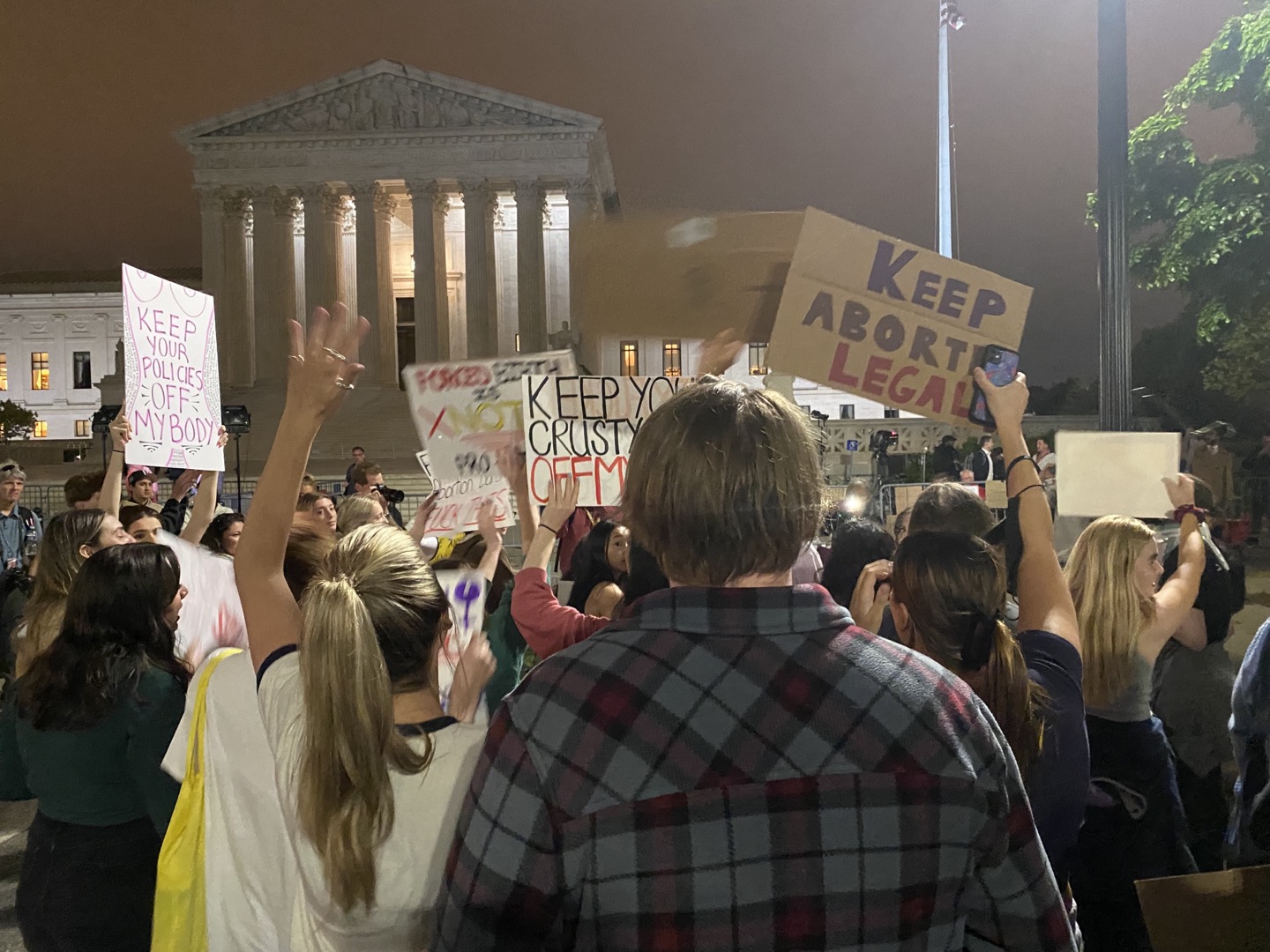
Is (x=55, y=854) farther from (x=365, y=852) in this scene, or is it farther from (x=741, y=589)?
(x=741, y=589)

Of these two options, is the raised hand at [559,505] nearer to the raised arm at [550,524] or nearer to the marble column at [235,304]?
the raised arm at [550,524]

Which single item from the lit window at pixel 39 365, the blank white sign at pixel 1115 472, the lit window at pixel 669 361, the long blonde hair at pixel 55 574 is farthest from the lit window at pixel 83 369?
the blank white sign at pixel 1115 472

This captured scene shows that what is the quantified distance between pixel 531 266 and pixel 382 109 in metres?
8.09

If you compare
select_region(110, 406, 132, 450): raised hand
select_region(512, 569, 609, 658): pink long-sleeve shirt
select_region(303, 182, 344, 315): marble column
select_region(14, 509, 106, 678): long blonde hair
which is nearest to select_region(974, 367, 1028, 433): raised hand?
select_region(512, 569, 609, 658): pink long-sleeve shirt

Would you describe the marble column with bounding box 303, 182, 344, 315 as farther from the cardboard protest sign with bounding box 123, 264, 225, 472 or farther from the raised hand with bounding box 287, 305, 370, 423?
the raised hand with bounding box 287, 305, 370, 423

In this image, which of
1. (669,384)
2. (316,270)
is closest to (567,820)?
(669,384)

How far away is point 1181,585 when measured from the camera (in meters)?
3.16

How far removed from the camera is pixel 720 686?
119 centimetres

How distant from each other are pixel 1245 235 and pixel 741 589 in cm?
1886

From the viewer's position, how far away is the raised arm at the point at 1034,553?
2.04 meters

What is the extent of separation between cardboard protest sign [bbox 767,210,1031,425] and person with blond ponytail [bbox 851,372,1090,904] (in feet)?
1.98

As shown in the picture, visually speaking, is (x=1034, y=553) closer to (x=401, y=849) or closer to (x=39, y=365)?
(x=401, y=849)

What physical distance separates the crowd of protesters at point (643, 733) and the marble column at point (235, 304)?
122 ft

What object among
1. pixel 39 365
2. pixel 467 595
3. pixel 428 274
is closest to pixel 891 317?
pixel 467 595
